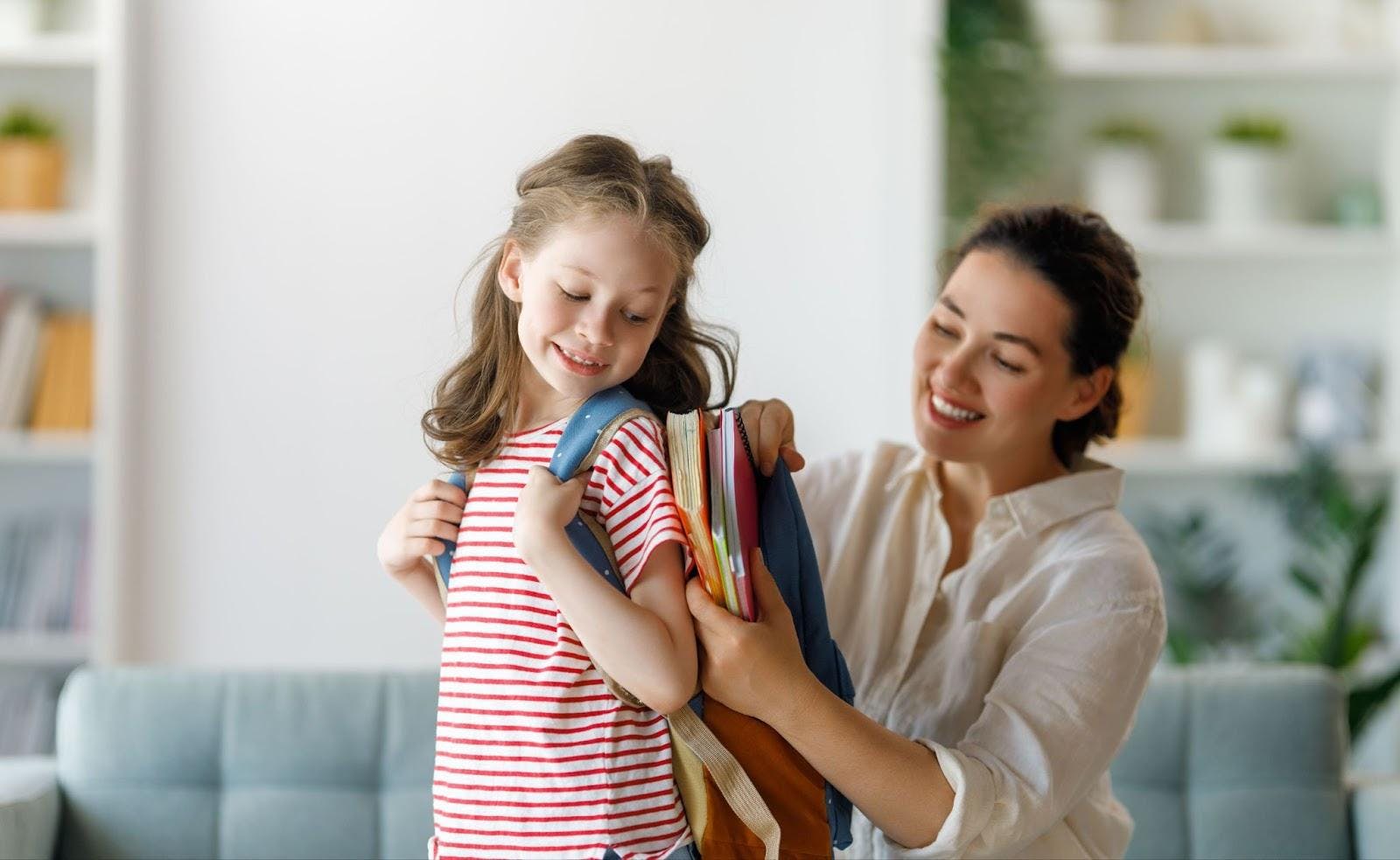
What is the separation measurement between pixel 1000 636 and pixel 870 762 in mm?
320

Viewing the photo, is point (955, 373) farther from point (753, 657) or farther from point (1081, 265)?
point (753, 657)

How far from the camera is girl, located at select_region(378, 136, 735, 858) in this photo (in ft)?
4.09

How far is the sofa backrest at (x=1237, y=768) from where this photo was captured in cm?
203

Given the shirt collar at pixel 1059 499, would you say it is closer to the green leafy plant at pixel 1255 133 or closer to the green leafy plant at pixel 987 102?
the green leafy plant at pixel 987 102

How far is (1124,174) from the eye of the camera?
3.52 m

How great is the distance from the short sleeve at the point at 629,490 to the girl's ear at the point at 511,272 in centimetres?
19

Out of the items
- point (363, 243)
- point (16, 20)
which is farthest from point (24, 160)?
point (363, 243)

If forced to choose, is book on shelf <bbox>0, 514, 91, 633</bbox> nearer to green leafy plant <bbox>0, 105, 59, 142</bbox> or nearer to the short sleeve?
green leafy plant <bbox>0, 105, 59, 142</bbox>

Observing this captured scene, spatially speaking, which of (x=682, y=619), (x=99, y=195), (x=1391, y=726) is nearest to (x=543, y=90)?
(x=99, y=195)

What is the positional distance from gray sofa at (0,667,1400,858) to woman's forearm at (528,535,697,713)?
2.85 ft

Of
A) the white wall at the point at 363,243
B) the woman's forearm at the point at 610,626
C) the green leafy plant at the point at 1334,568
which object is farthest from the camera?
the white wall at the point at 363,243

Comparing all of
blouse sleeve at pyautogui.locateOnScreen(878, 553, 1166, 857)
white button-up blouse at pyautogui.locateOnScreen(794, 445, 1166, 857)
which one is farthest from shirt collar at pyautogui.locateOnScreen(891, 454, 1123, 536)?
blouse sleeve at pyautogui.locateOnScreen(878, 553, 1166, 857)

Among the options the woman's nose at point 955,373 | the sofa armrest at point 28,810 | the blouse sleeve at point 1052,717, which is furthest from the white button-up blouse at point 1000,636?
the sofa armrest at point 28,810

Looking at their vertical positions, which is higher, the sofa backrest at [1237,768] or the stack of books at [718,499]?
the stack of books at [718,499]
